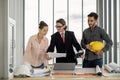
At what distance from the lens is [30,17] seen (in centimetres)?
769

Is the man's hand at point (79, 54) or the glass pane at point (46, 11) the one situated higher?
the glass pane at point (46, 11)

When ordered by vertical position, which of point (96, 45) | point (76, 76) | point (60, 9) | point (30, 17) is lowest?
point (76, 76)

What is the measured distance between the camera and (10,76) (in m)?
2.50

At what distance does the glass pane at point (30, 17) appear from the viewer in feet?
24.9

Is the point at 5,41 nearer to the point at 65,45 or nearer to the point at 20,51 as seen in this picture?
the point at 65,45

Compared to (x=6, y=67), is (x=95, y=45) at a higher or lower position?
higher

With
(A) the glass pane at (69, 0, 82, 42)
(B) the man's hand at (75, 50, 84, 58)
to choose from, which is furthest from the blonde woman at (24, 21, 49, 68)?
(A) the glass pane at (69, 0, 82, 42)

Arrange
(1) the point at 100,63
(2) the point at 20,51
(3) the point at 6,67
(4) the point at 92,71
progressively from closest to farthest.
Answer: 1. (3) the point at 6,67
2. (4) the point at 92,71
3. (1) the point at 100,63
4. (2) the point at 20,51

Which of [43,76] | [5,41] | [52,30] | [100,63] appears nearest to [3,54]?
[5,41]

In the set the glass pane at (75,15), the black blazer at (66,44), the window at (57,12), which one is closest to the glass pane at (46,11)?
the window at (57,12)

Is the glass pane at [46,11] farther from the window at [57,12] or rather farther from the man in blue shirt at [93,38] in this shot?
the man in blue shirt at [93,38]

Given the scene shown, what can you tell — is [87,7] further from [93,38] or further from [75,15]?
[93,38]

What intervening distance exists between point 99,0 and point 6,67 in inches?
211

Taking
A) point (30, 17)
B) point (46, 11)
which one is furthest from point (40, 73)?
point (46, 11)
